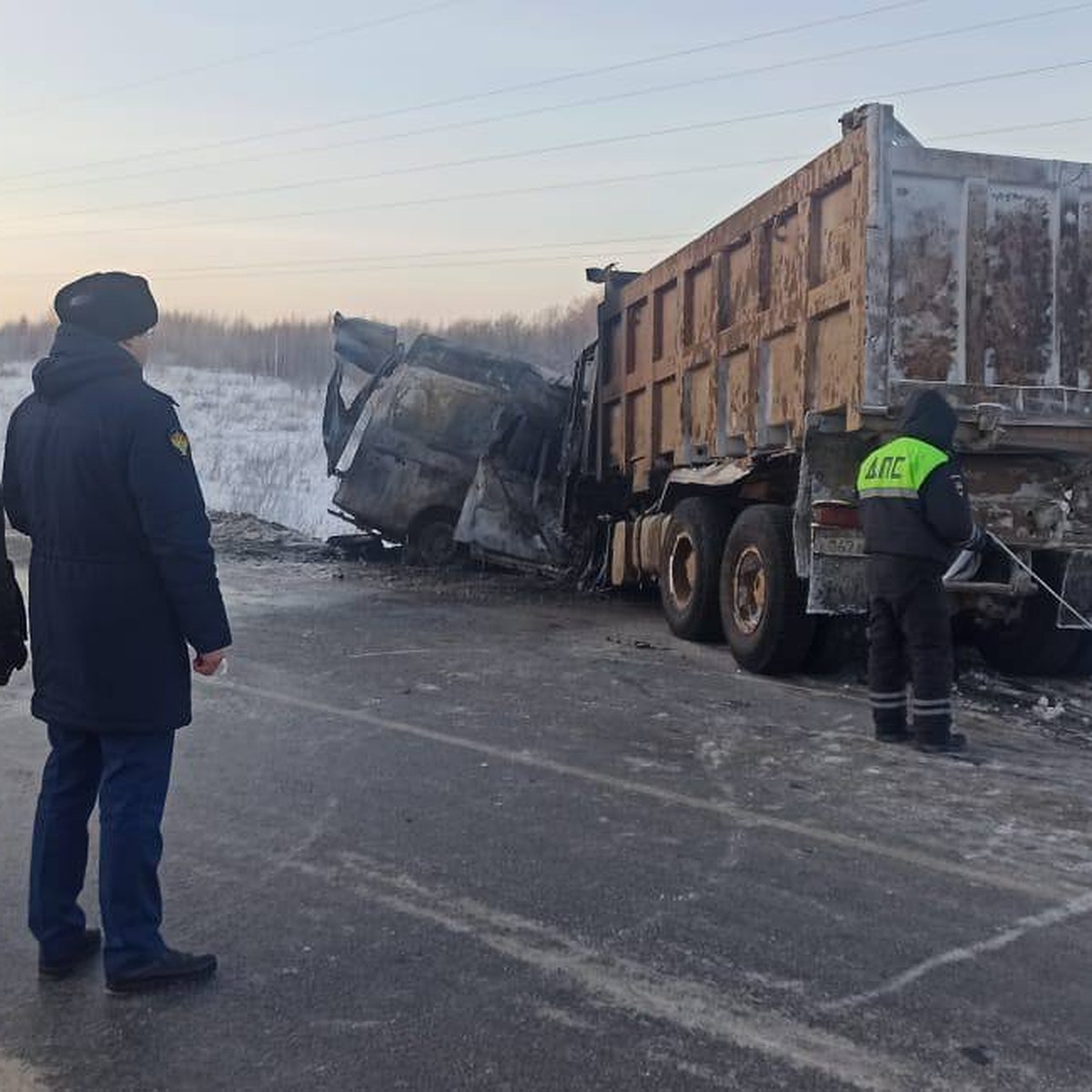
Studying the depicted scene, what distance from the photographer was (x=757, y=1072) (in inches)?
97.7

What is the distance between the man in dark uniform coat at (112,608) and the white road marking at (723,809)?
2008 millimetres

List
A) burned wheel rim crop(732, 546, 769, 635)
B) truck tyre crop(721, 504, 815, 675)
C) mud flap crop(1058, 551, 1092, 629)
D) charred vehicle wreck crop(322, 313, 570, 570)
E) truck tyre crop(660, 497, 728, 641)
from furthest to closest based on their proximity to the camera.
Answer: charred vehicle wreck crop(322, 313, 570, 570) < truck tyre crop(660, 497, 728, 641) < burned wheel rim crop(732, 546, 769, 635) < truck tyre crop(721, 504, 815, 675) < mud flap crop(1058, 551, 1092, 629)

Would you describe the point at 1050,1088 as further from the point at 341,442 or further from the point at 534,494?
the point at 341,442

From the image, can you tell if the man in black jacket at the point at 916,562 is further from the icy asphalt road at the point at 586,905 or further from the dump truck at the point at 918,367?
the dump truck at the point at 918,367

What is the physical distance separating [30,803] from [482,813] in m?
1.71

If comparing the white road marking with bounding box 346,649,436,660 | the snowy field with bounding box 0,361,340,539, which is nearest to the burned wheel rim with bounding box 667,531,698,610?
the white road marking with bounding box 346,649,436,660

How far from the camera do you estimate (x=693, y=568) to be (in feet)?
27.5

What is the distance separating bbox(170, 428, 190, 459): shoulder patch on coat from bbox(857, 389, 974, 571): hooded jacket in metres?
3.46

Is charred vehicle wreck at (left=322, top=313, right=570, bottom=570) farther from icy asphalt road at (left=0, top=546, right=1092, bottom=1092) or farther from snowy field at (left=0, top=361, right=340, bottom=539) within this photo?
snowy field at (left=0, top=361, right=340, bottom=539)

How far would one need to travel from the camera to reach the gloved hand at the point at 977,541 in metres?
5.33

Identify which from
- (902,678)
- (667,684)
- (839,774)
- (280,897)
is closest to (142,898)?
(280,897)

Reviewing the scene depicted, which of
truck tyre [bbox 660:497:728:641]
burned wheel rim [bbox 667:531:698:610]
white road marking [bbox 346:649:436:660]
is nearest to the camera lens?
white road marking [bbox 346:649:436:660]

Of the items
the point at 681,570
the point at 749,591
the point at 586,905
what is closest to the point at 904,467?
the point at 749,591

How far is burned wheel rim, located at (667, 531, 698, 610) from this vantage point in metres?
8.60
